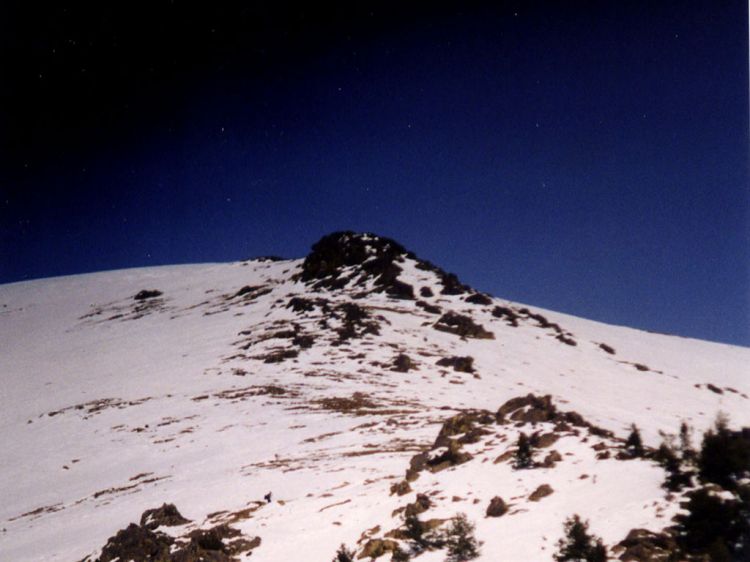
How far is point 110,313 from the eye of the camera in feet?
173

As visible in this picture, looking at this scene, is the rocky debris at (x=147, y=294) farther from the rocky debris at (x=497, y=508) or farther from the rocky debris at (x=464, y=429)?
the rocky debris at (x=497, y=508)

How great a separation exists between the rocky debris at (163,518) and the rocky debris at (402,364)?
585 inches

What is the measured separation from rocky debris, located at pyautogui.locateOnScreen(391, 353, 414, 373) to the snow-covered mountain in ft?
0.83

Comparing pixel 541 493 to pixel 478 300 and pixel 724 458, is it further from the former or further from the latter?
pixel 478 300

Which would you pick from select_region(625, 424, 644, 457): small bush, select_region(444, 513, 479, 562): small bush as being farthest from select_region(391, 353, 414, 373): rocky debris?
select_region(444, 513, 479, 562): small bush

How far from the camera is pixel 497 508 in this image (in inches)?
389

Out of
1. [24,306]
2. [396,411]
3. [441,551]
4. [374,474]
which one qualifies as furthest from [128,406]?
[24,306]

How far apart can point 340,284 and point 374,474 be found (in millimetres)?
31108

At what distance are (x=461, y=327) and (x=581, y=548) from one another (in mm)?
28180

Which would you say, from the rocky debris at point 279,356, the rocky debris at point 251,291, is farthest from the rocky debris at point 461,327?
the rocky debris at point 251,291

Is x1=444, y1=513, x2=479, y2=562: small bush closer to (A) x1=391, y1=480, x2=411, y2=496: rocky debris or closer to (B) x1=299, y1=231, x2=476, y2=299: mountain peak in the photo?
(A) x1=391, y1=480, x2=411, y2=496: rocky debris

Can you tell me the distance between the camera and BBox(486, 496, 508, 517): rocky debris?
32.3 ft

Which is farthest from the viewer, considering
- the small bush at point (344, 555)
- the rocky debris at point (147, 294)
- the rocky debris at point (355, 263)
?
the rocky debris at point (147, 294)

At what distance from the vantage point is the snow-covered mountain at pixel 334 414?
1070cm
